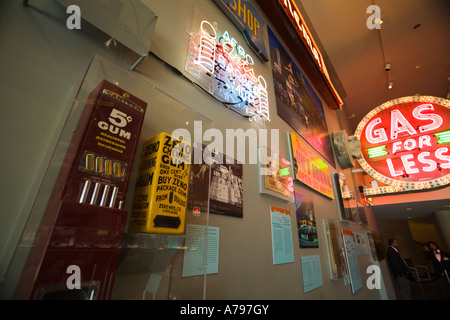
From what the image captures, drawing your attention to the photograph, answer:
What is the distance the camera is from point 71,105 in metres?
0.64

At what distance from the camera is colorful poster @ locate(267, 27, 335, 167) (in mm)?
2287

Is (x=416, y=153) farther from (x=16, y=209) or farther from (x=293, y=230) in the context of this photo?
(x=16, y=209)

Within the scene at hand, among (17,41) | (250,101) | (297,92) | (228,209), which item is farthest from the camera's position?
(297,92)

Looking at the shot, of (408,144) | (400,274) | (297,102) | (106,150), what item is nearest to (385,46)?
(408,144)

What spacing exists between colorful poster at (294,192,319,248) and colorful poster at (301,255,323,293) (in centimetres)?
11

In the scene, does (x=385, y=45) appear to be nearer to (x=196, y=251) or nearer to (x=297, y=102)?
(x=297, y=102)

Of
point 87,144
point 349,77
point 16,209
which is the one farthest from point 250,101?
point 349,77

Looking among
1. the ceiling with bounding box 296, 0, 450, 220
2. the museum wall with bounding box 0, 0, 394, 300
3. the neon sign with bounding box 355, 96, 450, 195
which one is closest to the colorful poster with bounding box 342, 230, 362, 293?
the neon sign with bounding box 355, 96, 450, 195

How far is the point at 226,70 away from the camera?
4.64ft

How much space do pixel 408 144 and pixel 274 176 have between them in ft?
11.4

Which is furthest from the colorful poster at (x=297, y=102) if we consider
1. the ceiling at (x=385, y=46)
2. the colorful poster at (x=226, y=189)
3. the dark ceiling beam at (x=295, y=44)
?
the ceiling at (x=385, y=46)

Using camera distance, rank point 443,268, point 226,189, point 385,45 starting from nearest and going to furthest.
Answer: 1. point 226,189
2. point 385,45
3. point 443,268
